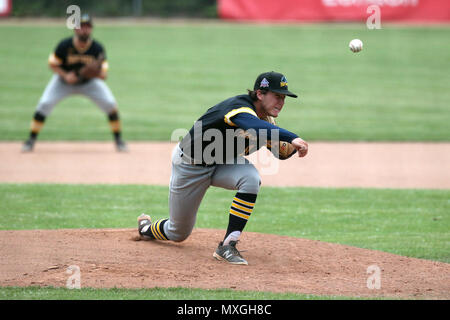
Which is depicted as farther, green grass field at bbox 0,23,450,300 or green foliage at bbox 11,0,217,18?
green foliage at bbox 11,0,217,18

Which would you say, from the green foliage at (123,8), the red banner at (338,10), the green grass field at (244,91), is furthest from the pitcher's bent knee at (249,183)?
the green foliage at (123,8)

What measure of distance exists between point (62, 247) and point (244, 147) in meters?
1.95

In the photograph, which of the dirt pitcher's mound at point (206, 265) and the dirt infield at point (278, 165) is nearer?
the dirt pitcher's mound at point (206, 265)

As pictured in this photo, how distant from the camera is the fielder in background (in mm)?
12102

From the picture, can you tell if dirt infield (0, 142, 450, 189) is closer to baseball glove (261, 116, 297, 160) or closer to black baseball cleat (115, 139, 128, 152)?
black baseball cleat (115, 139, 128, 152)

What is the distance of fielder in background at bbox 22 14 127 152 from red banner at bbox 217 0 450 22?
17250 millimetres

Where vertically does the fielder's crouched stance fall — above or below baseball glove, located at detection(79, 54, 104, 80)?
below

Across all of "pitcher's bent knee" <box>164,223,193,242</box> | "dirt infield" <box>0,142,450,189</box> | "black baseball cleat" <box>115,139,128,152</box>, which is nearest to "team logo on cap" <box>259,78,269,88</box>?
"pitcher's bent knee" <box>164,223,193,242</box>

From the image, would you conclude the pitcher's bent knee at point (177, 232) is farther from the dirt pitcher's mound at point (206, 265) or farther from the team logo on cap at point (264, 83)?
the team logo on cap at point (264, 83)

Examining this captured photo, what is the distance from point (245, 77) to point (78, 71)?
9855mm

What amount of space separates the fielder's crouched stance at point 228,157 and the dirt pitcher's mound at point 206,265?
34cm

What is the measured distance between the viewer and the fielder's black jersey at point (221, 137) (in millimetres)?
5844

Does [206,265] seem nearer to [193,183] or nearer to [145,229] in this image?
[193,183]

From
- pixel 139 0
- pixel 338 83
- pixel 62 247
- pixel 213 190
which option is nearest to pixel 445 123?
pixel 338 83
